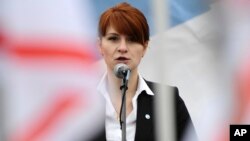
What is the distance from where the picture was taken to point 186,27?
354 centimetres

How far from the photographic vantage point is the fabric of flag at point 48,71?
3412 millimetres

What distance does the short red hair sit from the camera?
133 inches

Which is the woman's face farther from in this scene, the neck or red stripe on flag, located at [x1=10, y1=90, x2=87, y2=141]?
red stripe on flag, located at [x1=10, y1=90, x2=87, y2=141]

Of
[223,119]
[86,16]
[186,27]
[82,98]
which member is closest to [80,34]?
[86,16]

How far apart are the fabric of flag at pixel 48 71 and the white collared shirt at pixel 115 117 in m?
0.05

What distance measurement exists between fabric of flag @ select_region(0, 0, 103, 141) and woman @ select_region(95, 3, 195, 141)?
0.07m

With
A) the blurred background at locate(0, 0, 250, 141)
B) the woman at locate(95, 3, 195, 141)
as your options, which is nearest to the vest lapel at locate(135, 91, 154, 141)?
the woman at locate(95, 3, 195, 141)

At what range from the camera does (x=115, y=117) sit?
3451mm

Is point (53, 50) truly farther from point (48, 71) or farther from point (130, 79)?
point (130, 79)

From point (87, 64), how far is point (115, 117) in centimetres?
30

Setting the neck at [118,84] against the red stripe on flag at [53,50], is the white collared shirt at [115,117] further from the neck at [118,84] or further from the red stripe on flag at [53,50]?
the red stripe on flag at [53,50]

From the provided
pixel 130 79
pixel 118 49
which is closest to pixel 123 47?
pixel 118 49

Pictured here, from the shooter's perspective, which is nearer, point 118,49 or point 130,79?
point 118,49

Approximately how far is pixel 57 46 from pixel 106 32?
0.83ft
